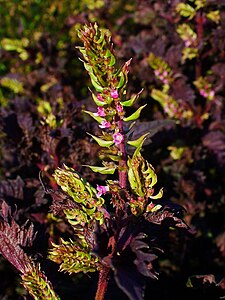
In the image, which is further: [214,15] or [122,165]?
[214,15]

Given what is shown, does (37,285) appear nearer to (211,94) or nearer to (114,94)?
(114,94)

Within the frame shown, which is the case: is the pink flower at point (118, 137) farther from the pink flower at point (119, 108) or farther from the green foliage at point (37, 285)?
the green foliage at point (37, 285)

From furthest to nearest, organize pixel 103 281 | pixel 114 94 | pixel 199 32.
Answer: pixel 199 32
pixel 103 281
pixel 114 94

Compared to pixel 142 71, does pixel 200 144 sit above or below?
below

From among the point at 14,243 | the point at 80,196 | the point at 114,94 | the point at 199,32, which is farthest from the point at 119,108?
the point at 199,32

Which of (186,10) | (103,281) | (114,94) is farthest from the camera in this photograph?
(186,10)

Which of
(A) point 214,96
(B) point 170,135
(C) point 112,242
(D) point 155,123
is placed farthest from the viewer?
(A) point 214,96

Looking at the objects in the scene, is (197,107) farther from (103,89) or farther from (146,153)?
(103,89)

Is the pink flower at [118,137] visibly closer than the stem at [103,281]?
Yes

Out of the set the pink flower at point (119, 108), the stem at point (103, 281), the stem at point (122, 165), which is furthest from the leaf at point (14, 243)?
the pink flower at point (119, 108)

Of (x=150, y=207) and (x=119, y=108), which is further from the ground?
(x=119, y=108)

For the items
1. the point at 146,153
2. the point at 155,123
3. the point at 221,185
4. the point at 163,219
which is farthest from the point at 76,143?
the point at 221,185
